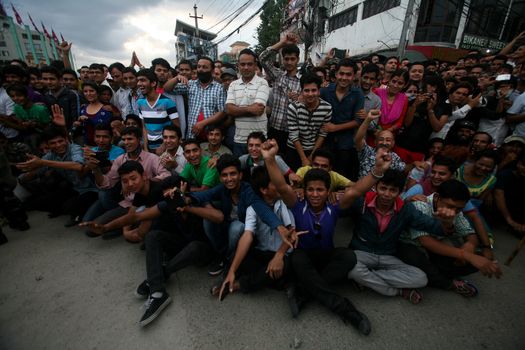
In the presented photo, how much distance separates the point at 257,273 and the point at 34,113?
16.6 ft

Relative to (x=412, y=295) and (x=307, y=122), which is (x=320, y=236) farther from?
(x=307, y=122)

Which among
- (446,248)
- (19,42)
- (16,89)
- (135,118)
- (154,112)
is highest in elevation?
(19,42)

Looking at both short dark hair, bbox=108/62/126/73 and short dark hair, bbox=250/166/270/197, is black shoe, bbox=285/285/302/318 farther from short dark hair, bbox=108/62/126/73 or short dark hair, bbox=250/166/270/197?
short dark hair, bbox=108/62/126/73

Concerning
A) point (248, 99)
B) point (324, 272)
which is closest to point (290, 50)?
point (248, 99)

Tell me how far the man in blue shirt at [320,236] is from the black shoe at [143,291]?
4.75ft

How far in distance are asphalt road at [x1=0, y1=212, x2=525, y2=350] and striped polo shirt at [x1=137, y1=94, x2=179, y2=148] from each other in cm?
204

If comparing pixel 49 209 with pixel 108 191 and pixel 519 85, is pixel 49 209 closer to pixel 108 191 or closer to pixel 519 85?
pixel 108 191

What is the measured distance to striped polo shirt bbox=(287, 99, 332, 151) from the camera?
323 centimetres

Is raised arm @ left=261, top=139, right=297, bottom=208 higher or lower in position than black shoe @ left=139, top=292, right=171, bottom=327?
higher

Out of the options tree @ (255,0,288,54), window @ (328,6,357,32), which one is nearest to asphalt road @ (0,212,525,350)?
window @ (328,6,357,32)

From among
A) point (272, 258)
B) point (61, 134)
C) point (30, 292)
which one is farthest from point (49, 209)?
point (272, 258)

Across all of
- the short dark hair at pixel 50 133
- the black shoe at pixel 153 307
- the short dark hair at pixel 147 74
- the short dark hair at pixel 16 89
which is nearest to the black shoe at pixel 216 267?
the black shoe at pixel 153 307

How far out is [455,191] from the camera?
2.29m

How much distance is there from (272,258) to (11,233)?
13.3ft
